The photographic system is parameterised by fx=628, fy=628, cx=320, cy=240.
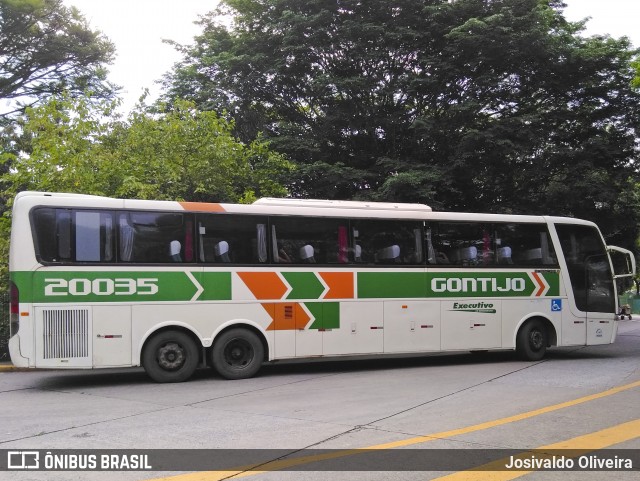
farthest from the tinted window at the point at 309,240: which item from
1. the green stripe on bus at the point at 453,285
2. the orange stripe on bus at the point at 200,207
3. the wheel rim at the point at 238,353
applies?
the wheel rim at the point at 238,353

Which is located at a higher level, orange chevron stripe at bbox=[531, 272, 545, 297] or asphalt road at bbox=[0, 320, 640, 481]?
orange chevron stripe at bbox=[531, 272, 545, 297]

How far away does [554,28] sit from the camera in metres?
21.5

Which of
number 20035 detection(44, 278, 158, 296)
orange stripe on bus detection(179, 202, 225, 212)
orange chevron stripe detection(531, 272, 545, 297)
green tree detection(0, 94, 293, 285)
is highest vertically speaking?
green tree detection(0, 94, 293, 285)

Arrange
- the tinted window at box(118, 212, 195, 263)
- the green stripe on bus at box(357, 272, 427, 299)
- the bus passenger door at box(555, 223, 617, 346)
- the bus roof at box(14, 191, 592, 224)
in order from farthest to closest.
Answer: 1. the bus passenger door at box(555, 223, 617, 346)
2. the green stripe on bus at box(357, 272, 427, 299)
3. the tinted window at box(118, 212, 195, 263)
4. the bus roof at box(14, 191, 592, 224)

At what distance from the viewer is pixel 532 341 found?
14.3 m

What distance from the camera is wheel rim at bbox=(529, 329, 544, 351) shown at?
46.8 feet

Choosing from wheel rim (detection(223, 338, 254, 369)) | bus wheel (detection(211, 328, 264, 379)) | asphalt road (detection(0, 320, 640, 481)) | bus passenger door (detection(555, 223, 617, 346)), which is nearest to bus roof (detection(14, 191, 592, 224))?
bus passenger door (detection(555, 223, 617, 346))

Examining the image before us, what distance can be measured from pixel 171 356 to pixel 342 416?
4.51 meters

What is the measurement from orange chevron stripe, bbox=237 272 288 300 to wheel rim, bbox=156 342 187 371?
169cm

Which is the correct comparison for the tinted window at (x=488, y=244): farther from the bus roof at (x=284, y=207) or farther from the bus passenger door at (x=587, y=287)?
the bus passenger door at (x=587, y=287)

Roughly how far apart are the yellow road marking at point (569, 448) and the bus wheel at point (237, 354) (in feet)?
21.4

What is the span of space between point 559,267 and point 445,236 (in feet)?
10.2

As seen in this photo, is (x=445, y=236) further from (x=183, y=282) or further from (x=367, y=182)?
(x=367, y=182)

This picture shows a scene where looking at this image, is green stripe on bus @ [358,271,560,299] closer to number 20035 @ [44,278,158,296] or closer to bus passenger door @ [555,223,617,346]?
bus passenger door @ [555,223,617,346]
